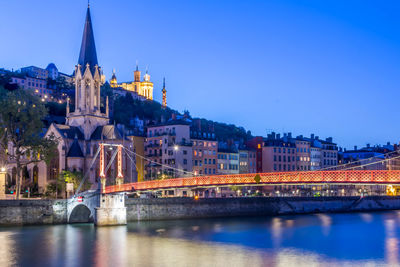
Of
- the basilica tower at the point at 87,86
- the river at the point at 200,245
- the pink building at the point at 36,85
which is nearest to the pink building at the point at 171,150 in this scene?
the basilica tower at the point at 87,86

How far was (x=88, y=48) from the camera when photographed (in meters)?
83.8

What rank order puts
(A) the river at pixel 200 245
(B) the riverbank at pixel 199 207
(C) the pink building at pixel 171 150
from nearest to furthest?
(A) the river at pixel 200 245
(B) the riverbank at pixel 199 207
(C) the pink building at pixel 171 150

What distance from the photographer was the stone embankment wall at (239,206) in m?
59.2

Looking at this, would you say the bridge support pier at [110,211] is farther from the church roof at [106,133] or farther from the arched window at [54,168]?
the church roof at [106,133]

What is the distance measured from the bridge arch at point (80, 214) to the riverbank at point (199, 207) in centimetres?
72

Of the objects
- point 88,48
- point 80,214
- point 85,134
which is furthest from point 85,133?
point 80,214

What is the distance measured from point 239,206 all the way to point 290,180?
3120cm

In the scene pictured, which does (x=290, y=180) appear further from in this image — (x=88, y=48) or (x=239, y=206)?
(x=88, y=48)

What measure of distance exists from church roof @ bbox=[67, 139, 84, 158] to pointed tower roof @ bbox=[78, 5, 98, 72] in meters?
13.0

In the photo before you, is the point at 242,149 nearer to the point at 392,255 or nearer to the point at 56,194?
the point at 56,194

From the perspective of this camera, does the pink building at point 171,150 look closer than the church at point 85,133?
No

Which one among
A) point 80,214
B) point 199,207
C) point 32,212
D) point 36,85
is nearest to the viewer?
point 32,212

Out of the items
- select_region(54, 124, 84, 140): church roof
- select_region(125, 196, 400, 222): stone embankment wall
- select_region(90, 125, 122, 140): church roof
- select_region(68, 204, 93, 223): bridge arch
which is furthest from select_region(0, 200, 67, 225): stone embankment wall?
select_region(90, 125, 122, 140): church roof

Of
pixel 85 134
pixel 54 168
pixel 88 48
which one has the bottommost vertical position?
pixel 54 168
